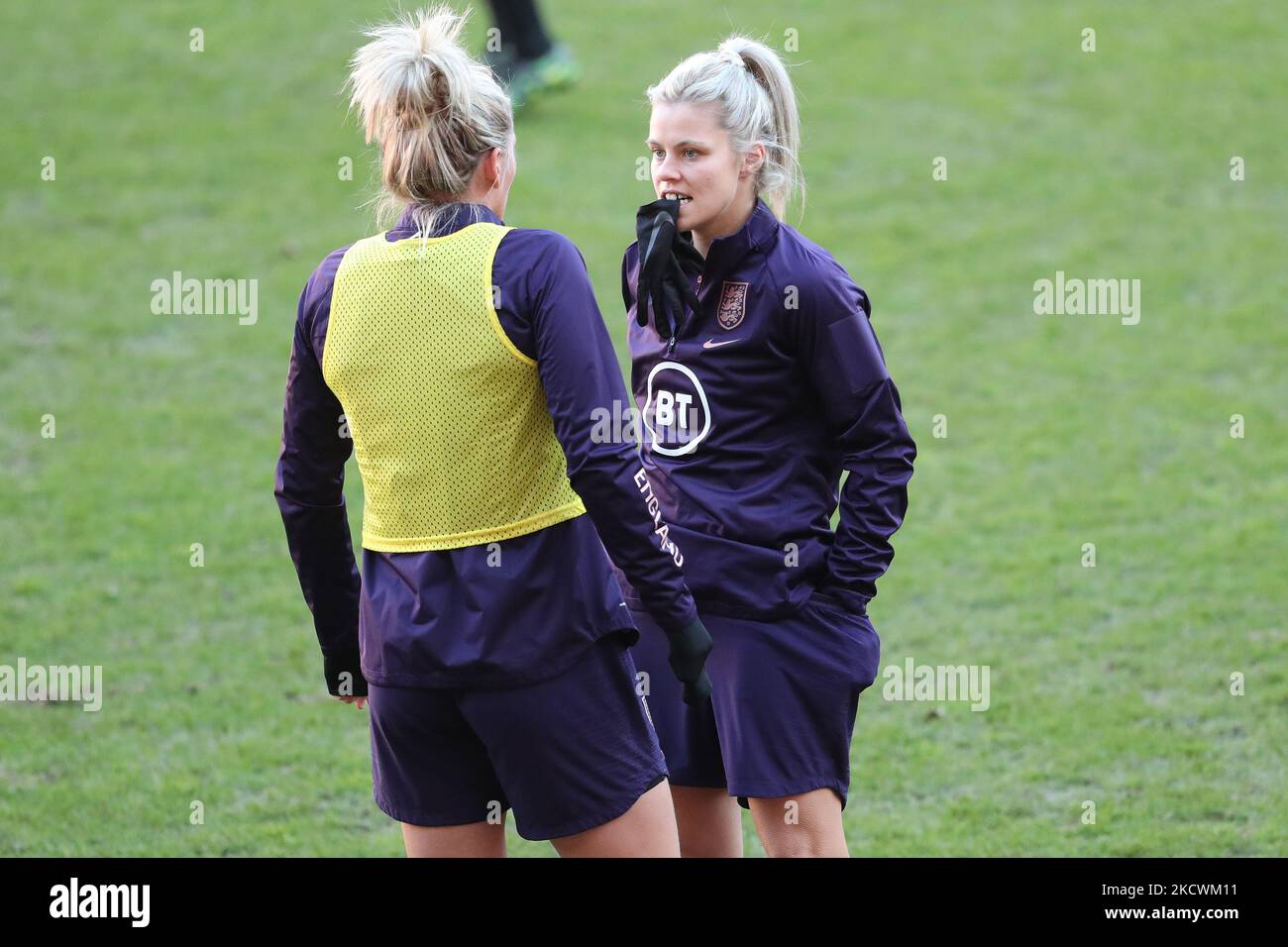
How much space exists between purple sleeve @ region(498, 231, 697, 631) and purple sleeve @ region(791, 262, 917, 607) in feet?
2.09

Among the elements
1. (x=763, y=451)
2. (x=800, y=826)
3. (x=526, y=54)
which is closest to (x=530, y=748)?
(x=800, y=826)

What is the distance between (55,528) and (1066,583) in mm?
4799

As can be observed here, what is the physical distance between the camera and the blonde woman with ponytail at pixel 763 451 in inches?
129

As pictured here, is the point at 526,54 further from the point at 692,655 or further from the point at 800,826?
the point at 692,655

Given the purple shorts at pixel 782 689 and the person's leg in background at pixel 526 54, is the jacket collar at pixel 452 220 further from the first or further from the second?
the person's leg in background at pixel 526 54

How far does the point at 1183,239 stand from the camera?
10297 mm

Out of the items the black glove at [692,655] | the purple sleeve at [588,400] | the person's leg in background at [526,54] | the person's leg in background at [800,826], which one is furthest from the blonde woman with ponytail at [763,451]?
the person's leg in background at [526,54]

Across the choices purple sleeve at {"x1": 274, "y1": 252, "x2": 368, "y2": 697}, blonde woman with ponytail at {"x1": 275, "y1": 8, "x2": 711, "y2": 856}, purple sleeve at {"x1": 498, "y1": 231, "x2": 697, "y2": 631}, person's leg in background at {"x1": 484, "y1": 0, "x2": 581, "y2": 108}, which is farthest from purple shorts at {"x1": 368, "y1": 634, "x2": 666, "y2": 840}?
person's leg in background at {"x1": 484, "y1": 0, "x2": 581, "y2": 108}

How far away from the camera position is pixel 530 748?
281cm

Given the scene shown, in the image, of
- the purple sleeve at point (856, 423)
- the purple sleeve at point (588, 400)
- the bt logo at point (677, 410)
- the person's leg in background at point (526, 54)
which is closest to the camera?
the purple sleeve at point (588, 400)
